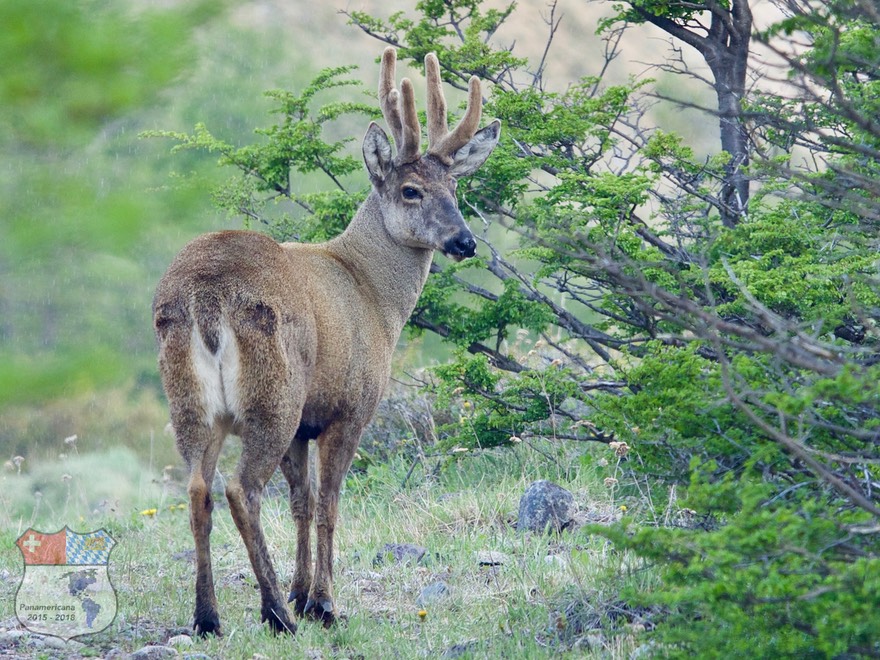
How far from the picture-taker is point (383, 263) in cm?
714

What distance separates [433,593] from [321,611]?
A: 23.7 inches

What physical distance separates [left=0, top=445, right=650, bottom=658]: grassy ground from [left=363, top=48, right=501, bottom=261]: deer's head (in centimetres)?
184

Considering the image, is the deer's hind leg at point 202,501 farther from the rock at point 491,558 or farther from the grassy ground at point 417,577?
the rock at point 491,558

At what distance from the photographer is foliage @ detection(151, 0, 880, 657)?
3629 mm

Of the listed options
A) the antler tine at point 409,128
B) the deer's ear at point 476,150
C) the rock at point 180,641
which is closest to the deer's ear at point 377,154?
the antler tine at point 409,128

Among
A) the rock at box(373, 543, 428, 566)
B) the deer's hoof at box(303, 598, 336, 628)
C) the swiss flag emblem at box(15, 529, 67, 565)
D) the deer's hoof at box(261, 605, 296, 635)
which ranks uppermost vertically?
the swiss flag emblem at box(15, 529, 67, 565)

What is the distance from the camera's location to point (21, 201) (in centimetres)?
1389

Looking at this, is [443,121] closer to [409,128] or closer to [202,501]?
[409,128]

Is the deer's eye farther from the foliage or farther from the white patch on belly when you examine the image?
the white patch on belly

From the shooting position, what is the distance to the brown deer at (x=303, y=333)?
540 cm

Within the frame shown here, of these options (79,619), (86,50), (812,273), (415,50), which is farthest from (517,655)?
(86,50)

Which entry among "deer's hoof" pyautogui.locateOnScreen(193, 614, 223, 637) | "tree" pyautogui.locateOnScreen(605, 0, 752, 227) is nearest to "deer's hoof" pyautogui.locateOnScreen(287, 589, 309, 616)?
"deer's hoof" pyautogui.locateOnScreen(193, 614, 223, 637)

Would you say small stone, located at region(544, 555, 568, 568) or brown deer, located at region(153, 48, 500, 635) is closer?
→ brown deer, located at region(153, 48, 500, 635)

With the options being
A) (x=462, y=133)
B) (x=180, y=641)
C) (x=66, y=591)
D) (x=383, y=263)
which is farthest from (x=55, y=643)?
(x=462, y=133)
